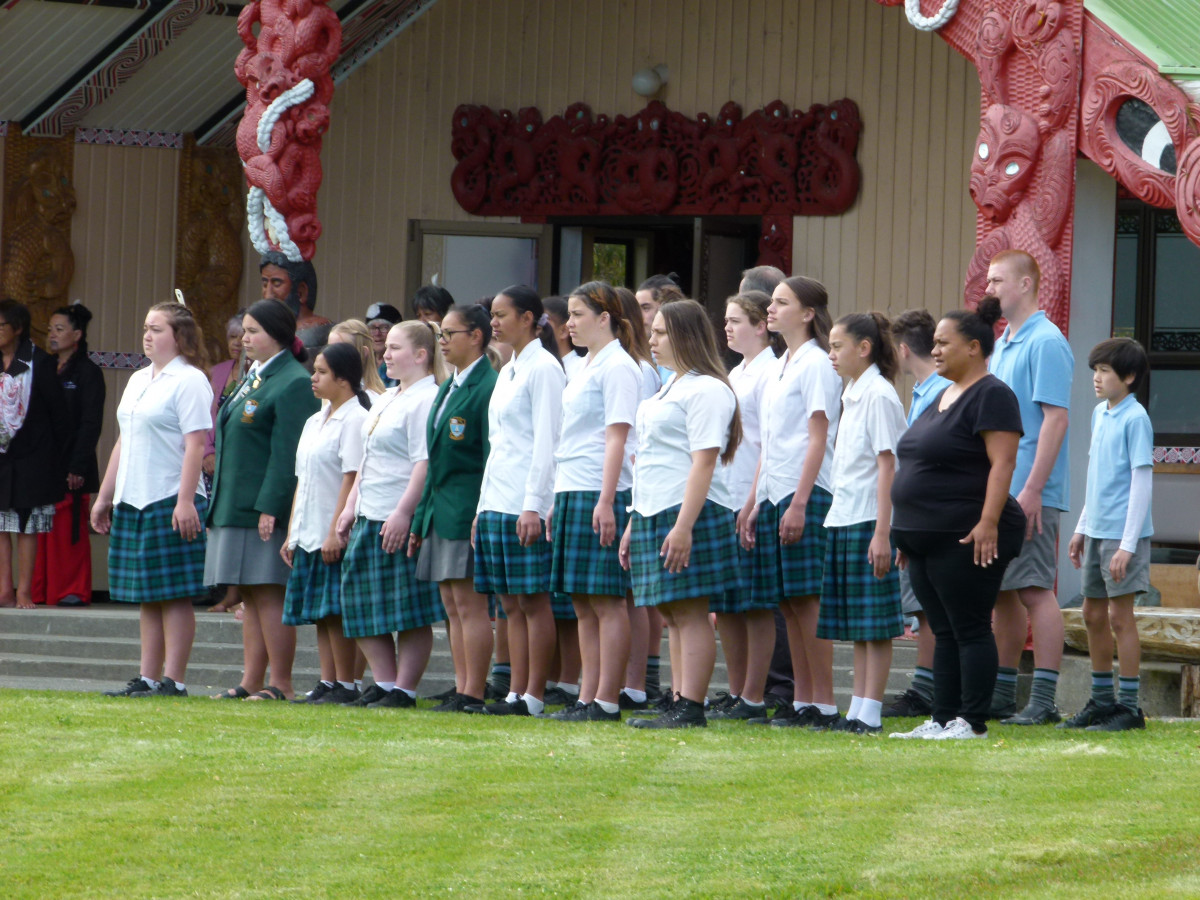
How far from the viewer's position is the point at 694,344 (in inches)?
267

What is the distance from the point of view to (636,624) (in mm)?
7641

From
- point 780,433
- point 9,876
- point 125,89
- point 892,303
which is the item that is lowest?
point 9,876

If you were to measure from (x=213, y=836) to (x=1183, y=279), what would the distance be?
7.97 metres

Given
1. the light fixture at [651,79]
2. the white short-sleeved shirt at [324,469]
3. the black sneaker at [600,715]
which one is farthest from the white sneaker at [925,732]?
the light fixture at [651,79]

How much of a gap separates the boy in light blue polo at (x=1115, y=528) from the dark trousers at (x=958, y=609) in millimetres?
905

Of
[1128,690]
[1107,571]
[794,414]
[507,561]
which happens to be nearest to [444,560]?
[507,561]

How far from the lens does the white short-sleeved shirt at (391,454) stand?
7703mm

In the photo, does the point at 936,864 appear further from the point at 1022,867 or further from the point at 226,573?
the point at 226,573

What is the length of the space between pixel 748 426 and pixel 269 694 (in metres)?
2.32

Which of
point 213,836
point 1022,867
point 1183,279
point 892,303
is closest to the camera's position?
point 1022,867

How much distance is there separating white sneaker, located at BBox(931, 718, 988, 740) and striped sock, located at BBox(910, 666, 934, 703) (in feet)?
3.73

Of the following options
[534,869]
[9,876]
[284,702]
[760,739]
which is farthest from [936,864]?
[284,702]

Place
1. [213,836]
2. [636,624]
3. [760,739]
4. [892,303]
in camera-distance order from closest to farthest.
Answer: [213,836]
[760,739]
[636,624]
[892,303]

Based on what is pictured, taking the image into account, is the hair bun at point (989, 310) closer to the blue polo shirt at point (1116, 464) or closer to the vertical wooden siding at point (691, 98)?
the blue polo shirt at point (1116, 464)
